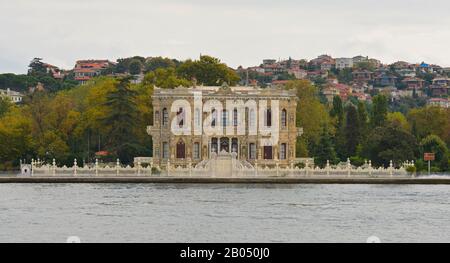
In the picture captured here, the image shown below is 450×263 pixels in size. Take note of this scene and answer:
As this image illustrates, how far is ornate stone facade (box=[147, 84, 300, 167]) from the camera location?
3337 inches

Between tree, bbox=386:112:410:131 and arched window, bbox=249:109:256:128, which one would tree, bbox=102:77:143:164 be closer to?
arched window, bbox=249:109:256:128

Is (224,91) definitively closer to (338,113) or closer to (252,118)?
(252,118)

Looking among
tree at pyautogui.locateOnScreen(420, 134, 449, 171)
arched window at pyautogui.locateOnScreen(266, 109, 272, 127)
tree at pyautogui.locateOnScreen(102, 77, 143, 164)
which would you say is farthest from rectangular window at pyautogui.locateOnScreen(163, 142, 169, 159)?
tree at pyautogui.locateOnScreen(420, 134, 449, 171)

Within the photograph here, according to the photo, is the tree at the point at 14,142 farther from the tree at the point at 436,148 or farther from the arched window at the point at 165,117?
the tree at the point at 436,148

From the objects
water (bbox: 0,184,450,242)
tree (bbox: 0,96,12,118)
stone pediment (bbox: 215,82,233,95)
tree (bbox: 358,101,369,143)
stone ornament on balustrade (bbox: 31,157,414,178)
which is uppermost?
stone pediment (bbox: 215,82,233,95)

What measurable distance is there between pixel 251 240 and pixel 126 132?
46243 millimetres

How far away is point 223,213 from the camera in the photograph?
2142 inches

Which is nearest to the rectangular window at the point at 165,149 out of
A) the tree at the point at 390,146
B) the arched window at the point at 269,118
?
the arched window at the point at 269,118

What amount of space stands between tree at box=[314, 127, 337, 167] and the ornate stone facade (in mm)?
2150

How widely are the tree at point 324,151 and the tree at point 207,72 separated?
1552 cm

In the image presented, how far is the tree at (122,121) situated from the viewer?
8738 centimetres

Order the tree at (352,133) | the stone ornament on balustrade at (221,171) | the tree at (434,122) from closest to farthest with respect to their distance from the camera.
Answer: the stone ornament on balustrade at (221,171) < the tree at (352,133) < the tree at (434,122)
